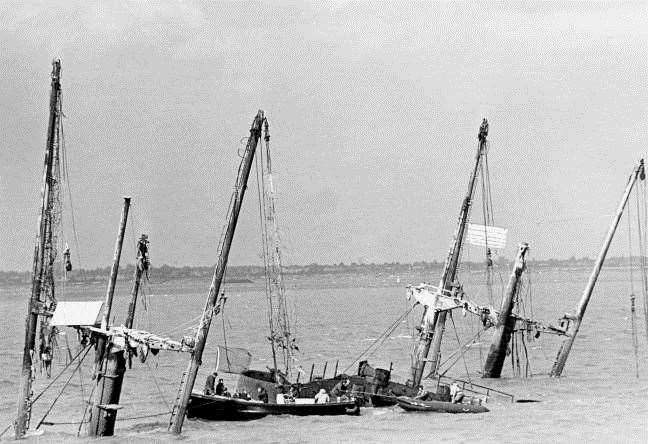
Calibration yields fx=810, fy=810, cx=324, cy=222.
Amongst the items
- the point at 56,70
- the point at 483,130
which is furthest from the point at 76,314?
the point at 483,130

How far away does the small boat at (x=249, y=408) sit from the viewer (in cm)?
3703

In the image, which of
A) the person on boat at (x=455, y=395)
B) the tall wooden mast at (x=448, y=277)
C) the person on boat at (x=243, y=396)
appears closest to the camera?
the person on boat at (x=243, y=396)

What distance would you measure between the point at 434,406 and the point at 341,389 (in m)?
4.84

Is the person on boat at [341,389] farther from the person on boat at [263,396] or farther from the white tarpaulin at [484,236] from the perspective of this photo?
the white tarpaulin at [484,236]

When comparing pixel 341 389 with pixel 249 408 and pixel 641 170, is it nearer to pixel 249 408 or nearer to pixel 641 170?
pixel 249 408

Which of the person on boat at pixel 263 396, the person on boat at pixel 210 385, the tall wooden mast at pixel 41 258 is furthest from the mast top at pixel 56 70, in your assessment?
the person on boat at pixel 263 396

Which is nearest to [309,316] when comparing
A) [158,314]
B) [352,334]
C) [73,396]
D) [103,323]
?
[158,314]

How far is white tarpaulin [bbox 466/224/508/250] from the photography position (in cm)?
4409

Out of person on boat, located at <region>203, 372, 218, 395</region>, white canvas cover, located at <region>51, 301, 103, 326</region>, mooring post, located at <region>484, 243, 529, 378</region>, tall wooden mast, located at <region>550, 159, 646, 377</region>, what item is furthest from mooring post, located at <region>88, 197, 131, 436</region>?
tall wooden mast, located at <region>550, 159, 646, 377</region>

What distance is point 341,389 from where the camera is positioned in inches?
1582

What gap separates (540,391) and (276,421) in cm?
1811

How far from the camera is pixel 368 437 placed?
110 ft

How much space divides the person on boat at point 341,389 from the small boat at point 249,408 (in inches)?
49.9

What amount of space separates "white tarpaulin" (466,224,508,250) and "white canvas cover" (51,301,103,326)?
71.0ft
